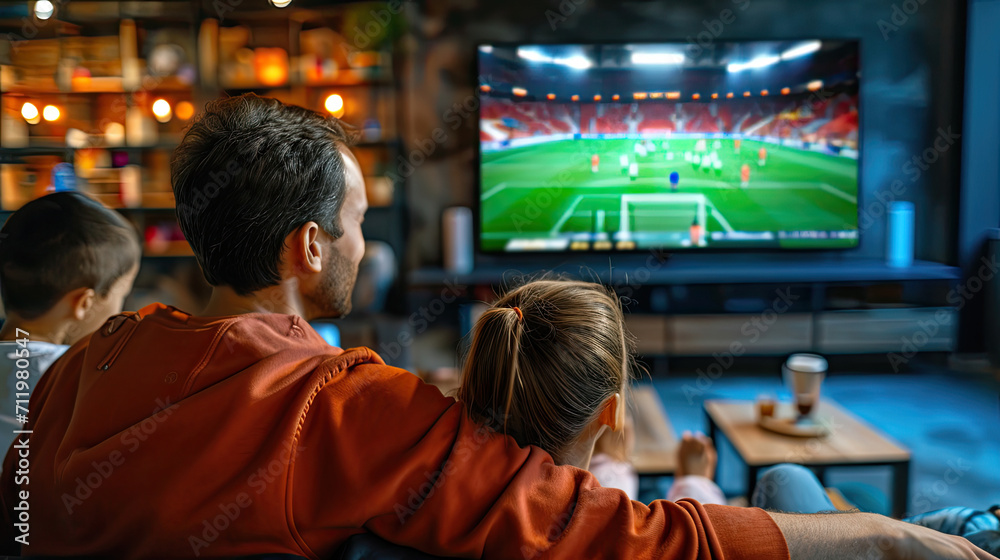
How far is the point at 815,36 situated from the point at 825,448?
2927 mm

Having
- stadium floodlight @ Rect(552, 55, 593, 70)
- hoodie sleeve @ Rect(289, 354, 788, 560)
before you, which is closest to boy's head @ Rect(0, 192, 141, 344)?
hoodie sleeve @ Rect(289, 354, 788, 560)

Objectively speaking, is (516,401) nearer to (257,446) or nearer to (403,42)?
(257,446)

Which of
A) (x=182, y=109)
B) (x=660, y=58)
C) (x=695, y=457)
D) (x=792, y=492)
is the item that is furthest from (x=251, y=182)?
(x=182, y=109)

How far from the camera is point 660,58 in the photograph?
11.8 feet

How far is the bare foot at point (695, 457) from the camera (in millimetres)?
1574

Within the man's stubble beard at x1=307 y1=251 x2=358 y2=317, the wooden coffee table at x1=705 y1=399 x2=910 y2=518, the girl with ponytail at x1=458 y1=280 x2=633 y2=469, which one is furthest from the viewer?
the wooden coffee table at x1=705 y1=399 x2=910 y2=518

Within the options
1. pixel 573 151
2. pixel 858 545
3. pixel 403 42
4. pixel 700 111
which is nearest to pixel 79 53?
pixel 403 42

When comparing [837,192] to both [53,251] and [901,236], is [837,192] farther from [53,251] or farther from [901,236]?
[53,251]

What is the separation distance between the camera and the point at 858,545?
614 millimetres

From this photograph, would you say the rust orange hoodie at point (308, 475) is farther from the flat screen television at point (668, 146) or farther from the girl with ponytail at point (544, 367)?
the flat screen television at point (668, 146)

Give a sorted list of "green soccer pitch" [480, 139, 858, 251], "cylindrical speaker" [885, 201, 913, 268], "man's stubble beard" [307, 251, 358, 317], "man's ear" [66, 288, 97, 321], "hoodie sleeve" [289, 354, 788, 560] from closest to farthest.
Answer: "hoodie sleeve" [289, 354, 788, 560]
"man's stubble beard" [307, 251, 358, 317]
"man's ear" [66, 288, 97, 321]
"cylindrical speaker" [885, 201, 913, 268]
"green soccer pitch" [480, 139, 858, 251]

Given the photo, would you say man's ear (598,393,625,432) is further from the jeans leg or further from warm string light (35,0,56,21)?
warm string light (35,0,56,21)

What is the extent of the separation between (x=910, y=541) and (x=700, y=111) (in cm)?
333

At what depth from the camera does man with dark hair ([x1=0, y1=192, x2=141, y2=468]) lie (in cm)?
108
